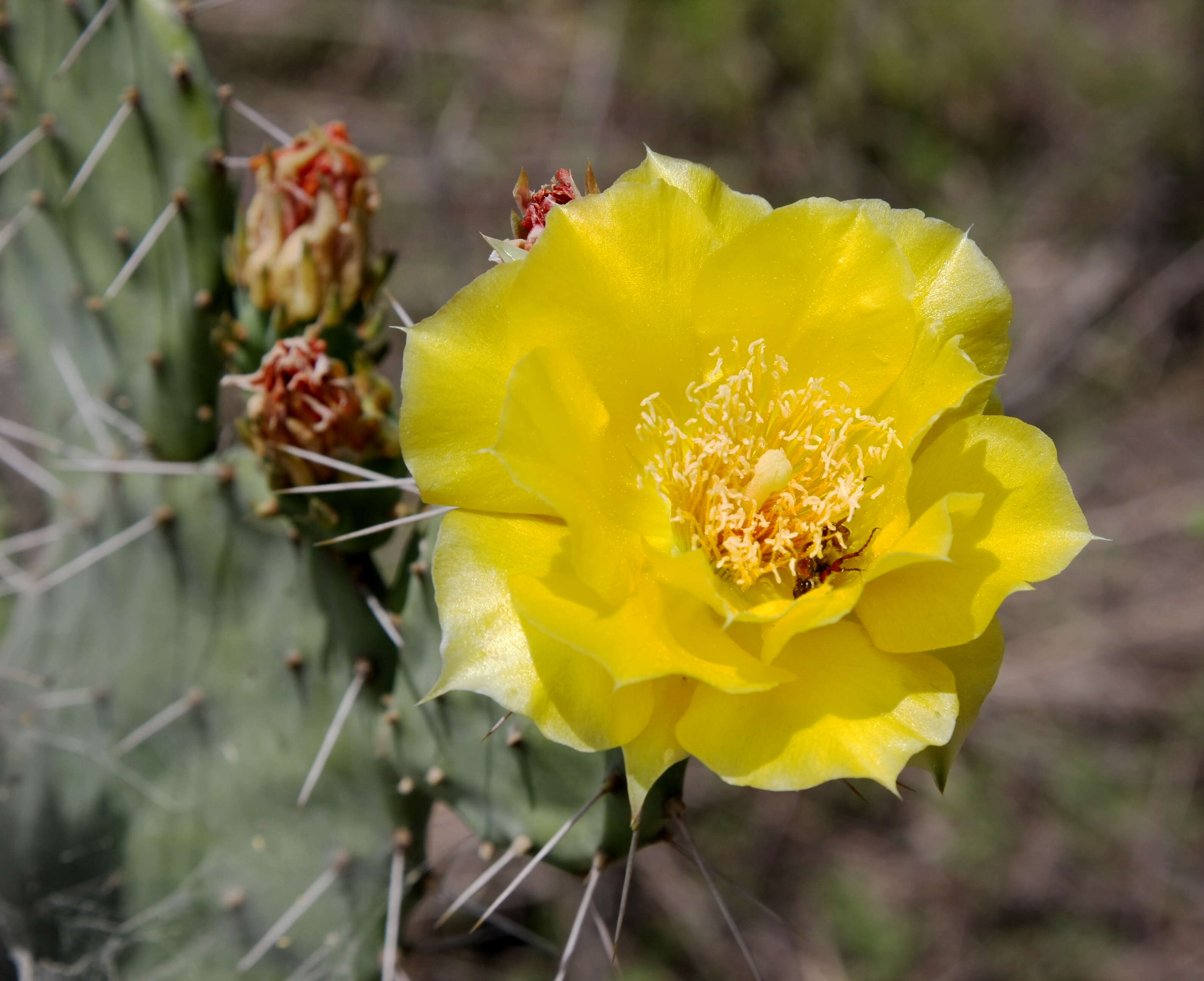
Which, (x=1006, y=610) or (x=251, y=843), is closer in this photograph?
(x=251, y=843)

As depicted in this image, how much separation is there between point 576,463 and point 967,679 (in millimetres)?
363

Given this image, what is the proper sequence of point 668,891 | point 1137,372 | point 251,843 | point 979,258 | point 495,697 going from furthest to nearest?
point 1137,372 < point 668,891 < point 251,843 < point 979,258 < point 495,697

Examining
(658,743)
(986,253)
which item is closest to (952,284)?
(658,743)

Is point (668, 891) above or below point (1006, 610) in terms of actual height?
below

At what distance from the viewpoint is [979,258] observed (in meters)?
0.85

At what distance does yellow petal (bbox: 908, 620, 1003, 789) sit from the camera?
0.82 metres

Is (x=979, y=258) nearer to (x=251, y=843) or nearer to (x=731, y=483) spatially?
(x=731, y=483)

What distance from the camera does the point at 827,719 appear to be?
77cm

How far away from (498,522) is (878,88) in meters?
2.61

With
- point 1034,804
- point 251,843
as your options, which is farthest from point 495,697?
point 1034,804

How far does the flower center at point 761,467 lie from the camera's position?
0.94m

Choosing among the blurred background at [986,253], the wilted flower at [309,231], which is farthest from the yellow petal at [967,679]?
the blurred background at [986,253]

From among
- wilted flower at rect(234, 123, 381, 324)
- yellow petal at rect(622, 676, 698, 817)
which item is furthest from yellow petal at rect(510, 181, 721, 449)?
wilted flower at rect(234, 123, 381, 324)

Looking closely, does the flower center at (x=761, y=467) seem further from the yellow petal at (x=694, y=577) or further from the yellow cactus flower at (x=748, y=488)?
the yellow petal at (x=694, y=577)
